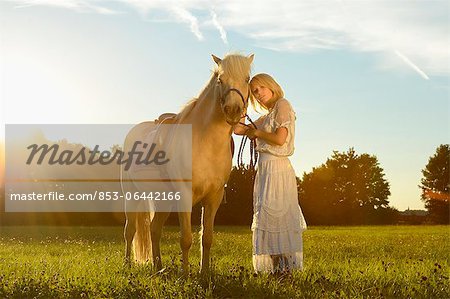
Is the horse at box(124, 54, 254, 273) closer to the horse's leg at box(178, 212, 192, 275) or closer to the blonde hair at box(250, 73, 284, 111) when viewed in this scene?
the horse's leg at box(178, 212, 192, 275)

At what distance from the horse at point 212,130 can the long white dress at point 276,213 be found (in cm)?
56

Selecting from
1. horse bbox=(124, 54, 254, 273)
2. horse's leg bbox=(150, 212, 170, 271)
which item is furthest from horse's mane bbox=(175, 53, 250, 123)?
horse's leg bbox=(150, 212, 170, 271)

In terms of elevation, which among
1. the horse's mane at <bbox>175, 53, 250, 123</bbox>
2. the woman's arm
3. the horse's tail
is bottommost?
the horse's tail

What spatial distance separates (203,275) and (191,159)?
1.57 meters

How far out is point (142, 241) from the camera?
9672 millimetres

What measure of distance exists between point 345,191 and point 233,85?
55.9 meters

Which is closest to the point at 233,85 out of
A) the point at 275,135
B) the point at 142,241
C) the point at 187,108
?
the point at 275,135

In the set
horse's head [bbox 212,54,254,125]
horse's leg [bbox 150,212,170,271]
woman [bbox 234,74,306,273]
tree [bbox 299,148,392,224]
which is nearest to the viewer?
horse's head [bbox 212,54,254,125]

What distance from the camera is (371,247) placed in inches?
644

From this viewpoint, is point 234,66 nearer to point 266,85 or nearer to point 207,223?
point 266,85

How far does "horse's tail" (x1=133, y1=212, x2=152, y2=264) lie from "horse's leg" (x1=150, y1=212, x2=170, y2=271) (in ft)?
2.59

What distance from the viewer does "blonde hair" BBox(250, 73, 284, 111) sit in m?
7.68

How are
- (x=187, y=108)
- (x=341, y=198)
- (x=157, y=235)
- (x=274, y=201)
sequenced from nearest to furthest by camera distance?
(x=274, y=201) < (x=187, y=108) < (x=157, y=235) < (x=341, y=198)

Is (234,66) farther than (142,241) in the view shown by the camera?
No
